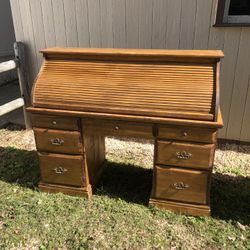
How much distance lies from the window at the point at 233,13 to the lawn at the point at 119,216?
6.33 ft

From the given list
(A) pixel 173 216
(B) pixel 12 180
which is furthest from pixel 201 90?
(B) pixel 12 180

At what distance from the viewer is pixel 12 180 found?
402cm

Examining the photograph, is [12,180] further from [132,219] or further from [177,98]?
[177,98]

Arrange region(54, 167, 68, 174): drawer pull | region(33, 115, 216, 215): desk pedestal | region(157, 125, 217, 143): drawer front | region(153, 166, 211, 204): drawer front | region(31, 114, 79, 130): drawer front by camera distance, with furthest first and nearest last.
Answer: region(54, 167, 68, 174): drawer pull → region(31, 114, 79, 130): drawer front → region(153, 166, 211, 204): drawer front → region(33, 115, 216, 215): desk pedestal → region(157, 125, 217, 143): drawer front

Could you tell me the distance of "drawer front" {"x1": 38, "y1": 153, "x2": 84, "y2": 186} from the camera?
136 inches

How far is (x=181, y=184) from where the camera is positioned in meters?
3.18

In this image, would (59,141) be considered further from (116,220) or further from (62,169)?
(116,220)

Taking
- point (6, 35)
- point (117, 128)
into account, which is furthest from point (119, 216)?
point (6, 35)

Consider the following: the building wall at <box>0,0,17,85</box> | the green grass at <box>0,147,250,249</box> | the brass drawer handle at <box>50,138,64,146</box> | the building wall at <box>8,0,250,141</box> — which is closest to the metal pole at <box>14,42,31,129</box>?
the building wall at <box>8,0,250,141</box>

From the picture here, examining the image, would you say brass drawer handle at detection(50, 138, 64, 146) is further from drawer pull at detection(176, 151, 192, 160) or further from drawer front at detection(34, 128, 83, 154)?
drawer pull at detection(176, 151, 192, 160)

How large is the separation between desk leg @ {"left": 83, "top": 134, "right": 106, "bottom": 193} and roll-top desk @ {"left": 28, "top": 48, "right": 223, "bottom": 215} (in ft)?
0.17

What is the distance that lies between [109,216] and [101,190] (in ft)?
1.64

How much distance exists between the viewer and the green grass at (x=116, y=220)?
2969 mm

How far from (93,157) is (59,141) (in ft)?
1.90
